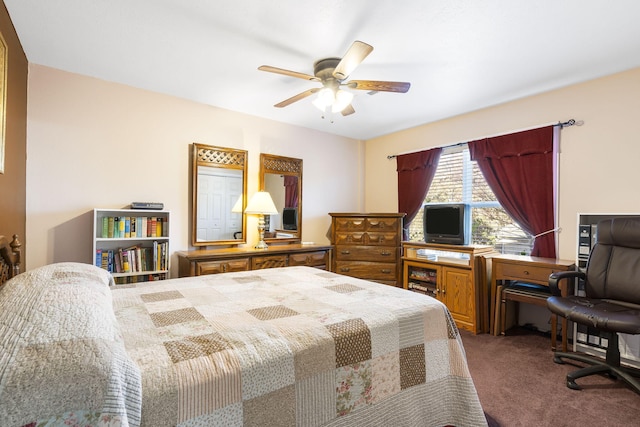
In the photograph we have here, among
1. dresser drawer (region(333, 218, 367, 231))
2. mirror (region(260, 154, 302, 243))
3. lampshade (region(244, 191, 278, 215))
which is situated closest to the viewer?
lampshade (region(244, 191, 278, 215))

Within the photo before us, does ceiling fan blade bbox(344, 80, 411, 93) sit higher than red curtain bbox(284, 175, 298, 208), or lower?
higher

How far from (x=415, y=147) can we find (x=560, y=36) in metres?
2.24

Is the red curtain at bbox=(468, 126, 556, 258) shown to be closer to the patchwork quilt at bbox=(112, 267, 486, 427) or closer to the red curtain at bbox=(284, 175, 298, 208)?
the patchwork quilt at bbox=(112, 267, 486, 427)

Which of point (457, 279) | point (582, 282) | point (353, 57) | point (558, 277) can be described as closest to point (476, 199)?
point (457, 279)

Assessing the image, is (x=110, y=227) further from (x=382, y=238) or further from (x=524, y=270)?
(x=524, y=270)

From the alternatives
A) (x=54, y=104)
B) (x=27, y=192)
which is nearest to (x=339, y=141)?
(x=54, y=104)

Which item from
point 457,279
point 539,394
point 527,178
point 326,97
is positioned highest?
point 326,97

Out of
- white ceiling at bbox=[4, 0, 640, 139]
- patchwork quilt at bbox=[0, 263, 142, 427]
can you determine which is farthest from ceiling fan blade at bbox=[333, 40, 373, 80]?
patchwork quilt at bbox=[0, 263, 142, 427]

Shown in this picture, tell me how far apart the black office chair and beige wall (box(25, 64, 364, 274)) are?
319 cm

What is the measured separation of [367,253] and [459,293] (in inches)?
49.0

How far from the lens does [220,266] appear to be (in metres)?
3.08

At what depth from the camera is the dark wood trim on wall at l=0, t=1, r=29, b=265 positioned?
1.94m

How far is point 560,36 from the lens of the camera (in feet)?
6.92

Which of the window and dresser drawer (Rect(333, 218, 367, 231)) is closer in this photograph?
the window
